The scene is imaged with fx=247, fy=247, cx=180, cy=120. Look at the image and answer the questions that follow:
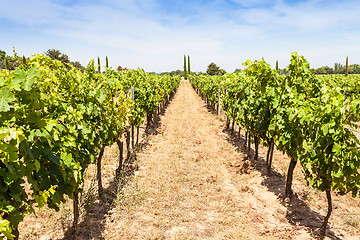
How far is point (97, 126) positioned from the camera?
4.75 metres

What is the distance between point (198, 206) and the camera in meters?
5.23

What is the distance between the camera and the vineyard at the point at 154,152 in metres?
2.40

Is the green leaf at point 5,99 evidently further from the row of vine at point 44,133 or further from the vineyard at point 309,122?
the vineyard at point 309,122

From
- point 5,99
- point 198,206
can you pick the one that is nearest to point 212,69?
point 198,206

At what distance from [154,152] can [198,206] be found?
3647mm

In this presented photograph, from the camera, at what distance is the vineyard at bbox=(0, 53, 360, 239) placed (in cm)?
240

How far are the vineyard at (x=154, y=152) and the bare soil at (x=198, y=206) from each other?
5 cm

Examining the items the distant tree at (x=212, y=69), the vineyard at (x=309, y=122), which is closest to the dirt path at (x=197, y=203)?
the vineyard at (x=309, y=122)

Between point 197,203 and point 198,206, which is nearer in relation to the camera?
point 198,206

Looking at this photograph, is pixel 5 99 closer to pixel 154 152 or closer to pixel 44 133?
pixel 44 133

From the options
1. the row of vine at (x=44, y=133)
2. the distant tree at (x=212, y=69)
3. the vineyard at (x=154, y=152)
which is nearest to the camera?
the row of vine at (x=44, y=133)

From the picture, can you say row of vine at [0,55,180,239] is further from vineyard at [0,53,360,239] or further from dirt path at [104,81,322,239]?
dirt path at [104,81,322,239]

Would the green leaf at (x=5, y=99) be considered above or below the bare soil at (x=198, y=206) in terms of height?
above

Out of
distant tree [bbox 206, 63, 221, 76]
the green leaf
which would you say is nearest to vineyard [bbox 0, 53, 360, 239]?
the green leaf
